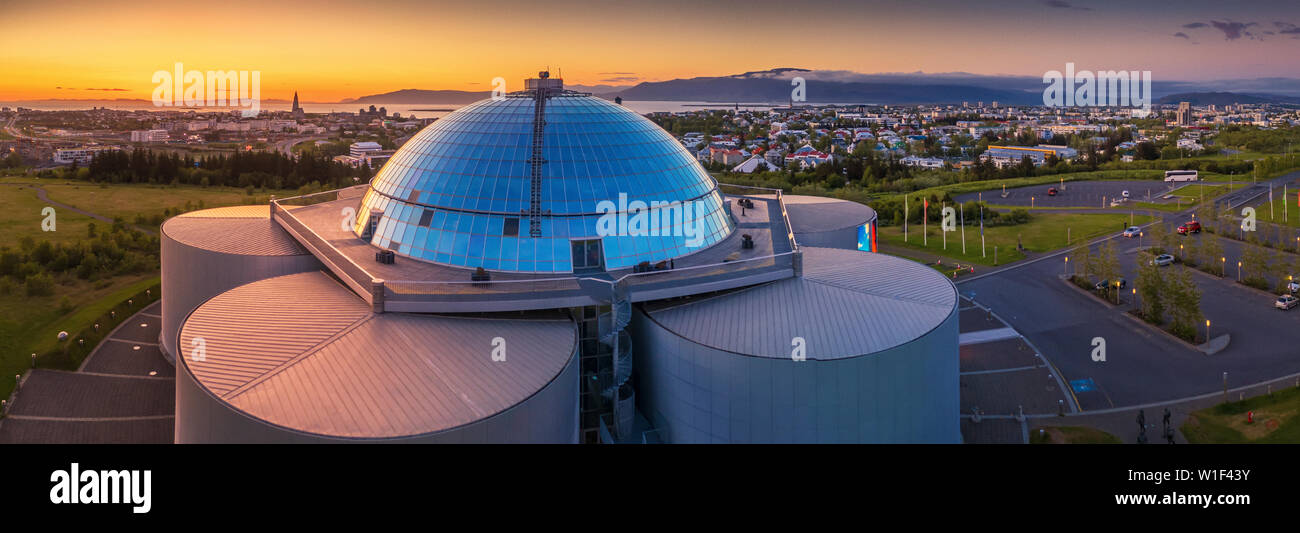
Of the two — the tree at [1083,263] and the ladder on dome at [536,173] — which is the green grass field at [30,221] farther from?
the tree at [1083,263]

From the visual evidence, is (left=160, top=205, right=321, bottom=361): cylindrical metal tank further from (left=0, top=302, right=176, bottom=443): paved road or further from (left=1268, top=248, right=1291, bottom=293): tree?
(left=1268, top=248, right=1291, bottom=293): tree

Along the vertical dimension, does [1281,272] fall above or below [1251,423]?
above

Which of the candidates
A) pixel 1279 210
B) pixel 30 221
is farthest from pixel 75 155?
pixel 1279 210

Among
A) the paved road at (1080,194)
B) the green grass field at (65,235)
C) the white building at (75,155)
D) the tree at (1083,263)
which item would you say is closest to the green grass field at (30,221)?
the green grass field at (65,235)

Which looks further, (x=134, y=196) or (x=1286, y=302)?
(x=134, y=196)

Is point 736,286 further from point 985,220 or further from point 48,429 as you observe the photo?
point 985,220

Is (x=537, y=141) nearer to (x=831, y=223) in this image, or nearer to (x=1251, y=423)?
(x=831, y=223)
